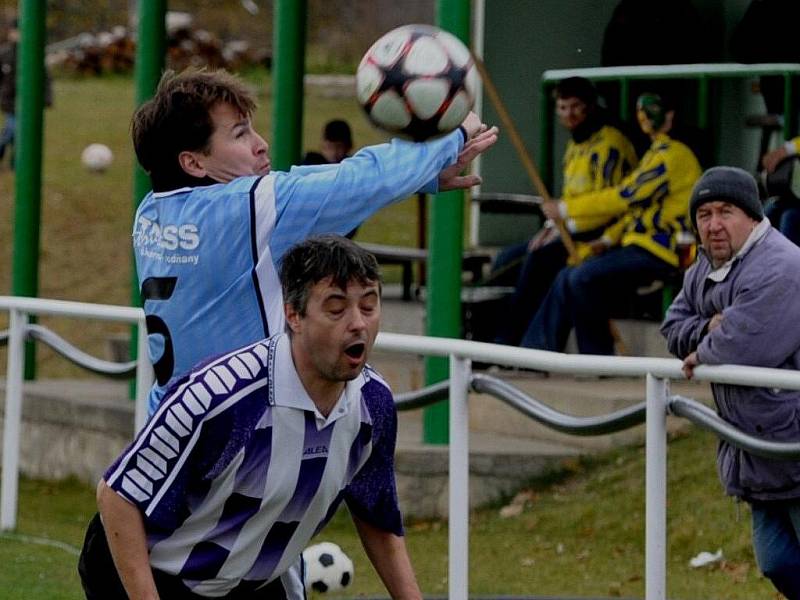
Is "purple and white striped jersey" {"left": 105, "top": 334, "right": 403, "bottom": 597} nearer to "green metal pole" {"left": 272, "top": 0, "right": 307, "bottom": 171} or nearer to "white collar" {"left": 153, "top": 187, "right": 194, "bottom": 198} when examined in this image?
"white collar" {"left": 153, "top": 187, "right": 194, "bottom": 198}

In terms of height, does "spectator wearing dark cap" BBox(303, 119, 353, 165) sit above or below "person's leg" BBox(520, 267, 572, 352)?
above

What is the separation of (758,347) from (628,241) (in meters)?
4.15

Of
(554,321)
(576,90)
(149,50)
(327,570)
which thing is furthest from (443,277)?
(327,570)

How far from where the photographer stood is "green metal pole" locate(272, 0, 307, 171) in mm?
10633

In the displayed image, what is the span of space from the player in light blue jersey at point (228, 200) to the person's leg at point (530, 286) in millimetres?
5991

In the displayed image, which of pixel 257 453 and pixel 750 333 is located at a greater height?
pixel 750 333

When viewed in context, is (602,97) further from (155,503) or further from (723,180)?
(155,503)

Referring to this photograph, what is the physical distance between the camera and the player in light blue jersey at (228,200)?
449 cm

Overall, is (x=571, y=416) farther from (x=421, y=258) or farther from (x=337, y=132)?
(x=421, y=258)

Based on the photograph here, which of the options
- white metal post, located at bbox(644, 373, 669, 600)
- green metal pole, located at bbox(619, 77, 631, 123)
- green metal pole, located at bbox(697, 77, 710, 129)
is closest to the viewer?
white metal post, located at bbox(644, 373, 669, 600)

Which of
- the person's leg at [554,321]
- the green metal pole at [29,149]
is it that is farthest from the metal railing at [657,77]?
the green metal pole at [29,149]

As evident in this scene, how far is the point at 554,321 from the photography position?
10180 millimetres

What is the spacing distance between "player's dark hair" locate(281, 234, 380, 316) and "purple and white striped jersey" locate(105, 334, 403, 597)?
0.40 ft

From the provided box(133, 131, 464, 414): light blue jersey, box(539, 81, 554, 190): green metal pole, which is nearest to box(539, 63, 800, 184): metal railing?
box(539, 81, 554, 190): green metal pole
